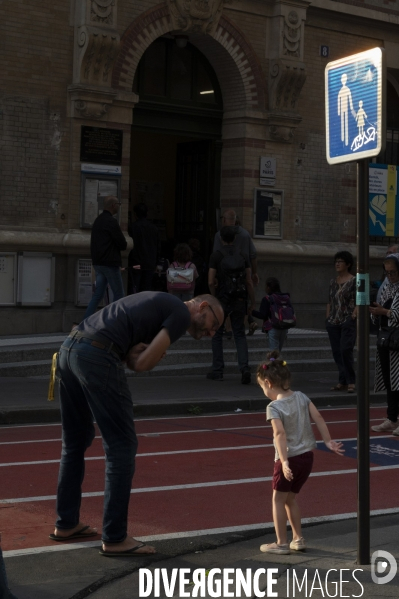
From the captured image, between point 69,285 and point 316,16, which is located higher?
point 316,16

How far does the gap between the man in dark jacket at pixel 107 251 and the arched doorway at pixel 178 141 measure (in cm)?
356

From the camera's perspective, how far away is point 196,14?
18.5 meters

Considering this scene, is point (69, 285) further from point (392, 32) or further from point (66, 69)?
point (392, 32)

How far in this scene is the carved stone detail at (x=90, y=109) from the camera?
17.1 meters

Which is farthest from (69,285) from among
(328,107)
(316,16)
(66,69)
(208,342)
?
(328,107)

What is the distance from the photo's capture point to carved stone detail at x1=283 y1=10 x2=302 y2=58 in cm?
1975

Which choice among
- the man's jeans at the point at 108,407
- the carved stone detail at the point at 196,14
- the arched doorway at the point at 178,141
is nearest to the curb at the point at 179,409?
the man's jeans at the point at 108,407

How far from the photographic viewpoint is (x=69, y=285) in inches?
682

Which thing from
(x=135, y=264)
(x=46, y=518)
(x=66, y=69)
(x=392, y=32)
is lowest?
(x=46, y=518)

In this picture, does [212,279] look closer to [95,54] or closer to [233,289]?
[233,289]

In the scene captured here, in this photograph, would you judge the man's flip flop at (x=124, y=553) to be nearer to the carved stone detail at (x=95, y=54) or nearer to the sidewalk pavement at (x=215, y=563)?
the sidewalk pavement at (x=215, y=563)

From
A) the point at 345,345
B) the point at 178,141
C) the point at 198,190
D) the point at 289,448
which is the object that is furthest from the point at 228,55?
the point at 289,448

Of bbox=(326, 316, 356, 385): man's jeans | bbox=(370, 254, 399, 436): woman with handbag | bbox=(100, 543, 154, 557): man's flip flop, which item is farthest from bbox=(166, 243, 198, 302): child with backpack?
bbox=(100, 543, 154, 557): man's flip flop

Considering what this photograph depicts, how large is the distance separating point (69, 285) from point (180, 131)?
13.2 feet
